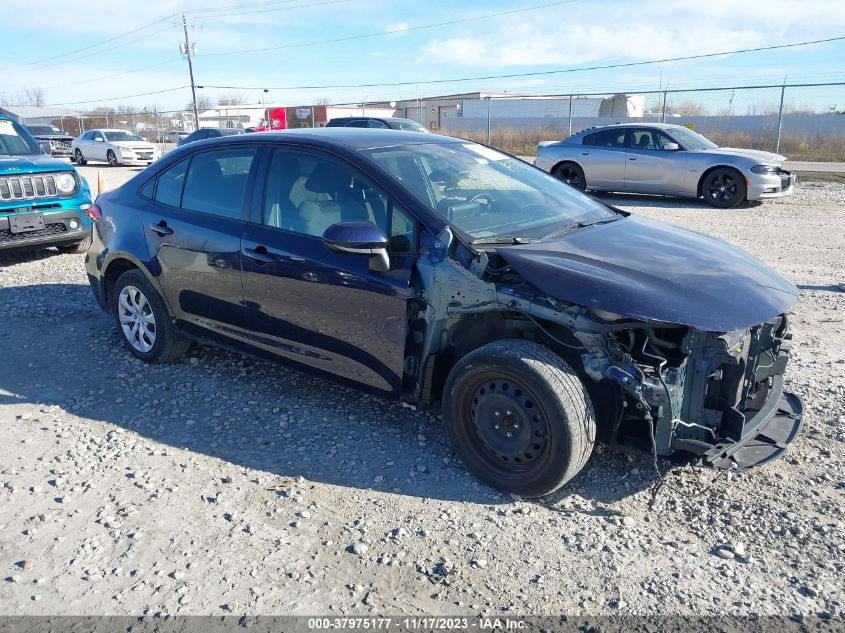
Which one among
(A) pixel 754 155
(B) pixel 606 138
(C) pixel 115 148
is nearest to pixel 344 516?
(A) pixel 754 155

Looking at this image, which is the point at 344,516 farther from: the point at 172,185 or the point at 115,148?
the point at 115,148

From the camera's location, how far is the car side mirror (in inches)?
138

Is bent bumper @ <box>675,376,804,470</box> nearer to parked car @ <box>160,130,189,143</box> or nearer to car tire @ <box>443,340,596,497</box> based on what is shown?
car tire @ <box>443,340,596,497</box>

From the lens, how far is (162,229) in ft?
15.9

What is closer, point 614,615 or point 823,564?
point 614,615

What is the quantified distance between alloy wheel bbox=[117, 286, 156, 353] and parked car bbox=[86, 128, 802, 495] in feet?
1.23

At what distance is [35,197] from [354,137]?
6093 mm

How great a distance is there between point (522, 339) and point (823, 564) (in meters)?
1.62

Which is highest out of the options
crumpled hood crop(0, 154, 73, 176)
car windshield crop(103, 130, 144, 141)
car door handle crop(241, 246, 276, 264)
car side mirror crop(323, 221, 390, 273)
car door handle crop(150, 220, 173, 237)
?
car windshield crop(103, 130, 144, 141)

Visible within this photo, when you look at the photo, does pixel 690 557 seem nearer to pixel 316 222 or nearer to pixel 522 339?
pixel 522 339

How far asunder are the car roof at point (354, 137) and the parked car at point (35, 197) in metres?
4.57

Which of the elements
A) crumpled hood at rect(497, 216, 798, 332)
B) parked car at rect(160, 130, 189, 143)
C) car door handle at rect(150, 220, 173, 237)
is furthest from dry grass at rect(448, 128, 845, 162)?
parked car at rect(160, 130, 189, 143)

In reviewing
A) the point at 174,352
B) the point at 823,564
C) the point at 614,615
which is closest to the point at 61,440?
the point at 174,352

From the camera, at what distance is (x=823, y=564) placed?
291cm
